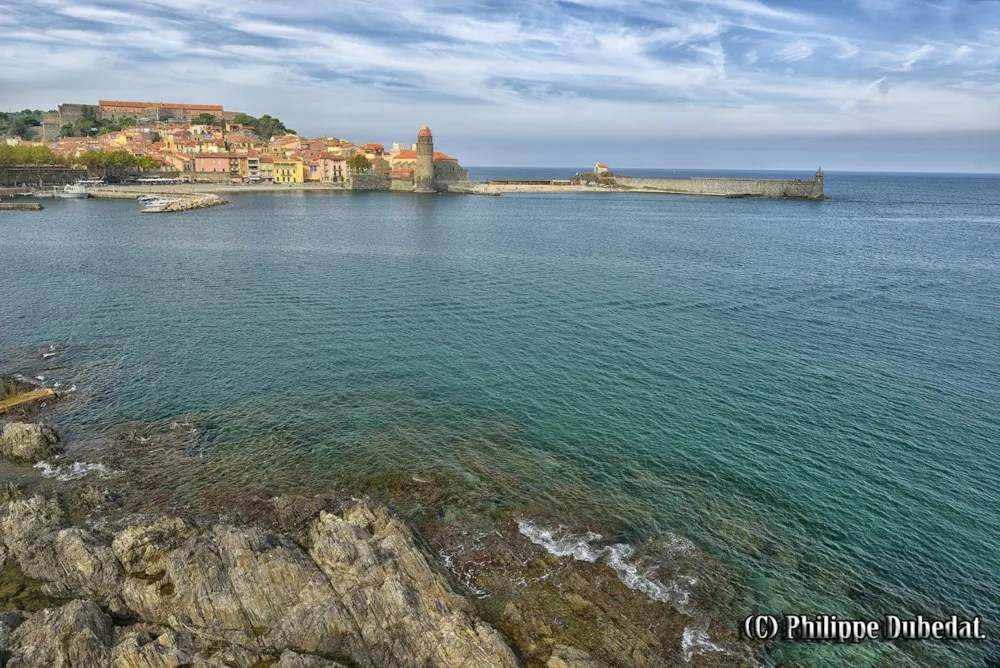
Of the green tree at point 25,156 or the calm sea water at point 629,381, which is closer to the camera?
the calm sea water at point 629,381

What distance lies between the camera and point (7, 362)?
34.9 meters

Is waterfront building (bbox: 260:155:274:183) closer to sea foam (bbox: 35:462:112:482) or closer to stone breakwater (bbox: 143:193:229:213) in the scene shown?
stone breakwater (bbox: 143:193:229:213)

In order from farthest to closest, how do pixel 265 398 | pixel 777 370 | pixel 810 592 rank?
pixel 777 370 < pixel 265 398 < pixel 810 592

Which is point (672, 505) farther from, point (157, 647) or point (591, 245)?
point (591, 245)

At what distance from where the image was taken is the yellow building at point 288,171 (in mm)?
173625

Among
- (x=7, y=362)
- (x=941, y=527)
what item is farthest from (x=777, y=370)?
(x=7, y=362)

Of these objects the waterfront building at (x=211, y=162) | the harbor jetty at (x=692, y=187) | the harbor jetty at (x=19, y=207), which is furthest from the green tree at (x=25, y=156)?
the harbor jetty at (x=692, y=187)

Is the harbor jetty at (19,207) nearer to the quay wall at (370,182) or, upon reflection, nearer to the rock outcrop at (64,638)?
the quay wall at (370,182)

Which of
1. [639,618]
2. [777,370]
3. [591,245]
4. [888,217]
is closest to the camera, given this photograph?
[639,618]

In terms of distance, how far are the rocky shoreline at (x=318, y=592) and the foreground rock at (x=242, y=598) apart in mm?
39

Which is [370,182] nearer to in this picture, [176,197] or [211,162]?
[211,162]

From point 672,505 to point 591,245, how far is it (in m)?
61.0

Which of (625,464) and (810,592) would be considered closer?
(810,592)

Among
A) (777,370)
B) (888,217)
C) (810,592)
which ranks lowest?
(810,592)
